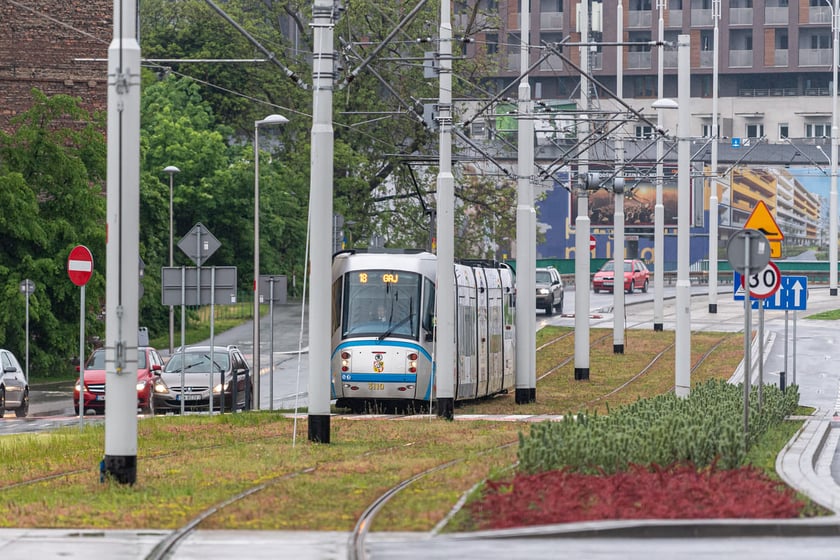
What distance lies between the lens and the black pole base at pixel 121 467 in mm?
15500

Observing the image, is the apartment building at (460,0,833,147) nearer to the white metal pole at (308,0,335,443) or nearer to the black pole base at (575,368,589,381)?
the black pole base at (575,368,589,381)

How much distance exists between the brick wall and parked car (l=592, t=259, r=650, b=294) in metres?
29.5

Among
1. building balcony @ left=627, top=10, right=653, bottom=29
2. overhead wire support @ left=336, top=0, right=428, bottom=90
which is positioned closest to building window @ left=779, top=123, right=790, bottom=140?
building balcony @ left=627, top=10, right=653, bottom=29

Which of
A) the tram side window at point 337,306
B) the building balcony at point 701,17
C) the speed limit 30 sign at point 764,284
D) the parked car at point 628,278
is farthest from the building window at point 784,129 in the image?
the speed limit 30 sign at point 764,284

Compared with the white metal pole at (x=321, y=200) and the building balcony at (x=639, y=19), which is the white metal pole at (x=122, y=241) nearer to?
the white metal pole at (x=321, y=200)

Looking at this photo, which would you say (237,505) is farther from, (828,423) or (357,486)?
(828,423)

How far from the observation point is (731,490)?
14070mm

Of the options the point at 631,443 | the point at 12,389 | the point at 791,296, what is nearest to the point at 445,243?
the point at 791,296

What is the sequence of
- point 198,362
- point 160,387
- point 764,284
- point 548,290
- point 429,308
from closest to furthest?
point 764,284
point 429,308
point 160,387
point 198,362
point 548,290

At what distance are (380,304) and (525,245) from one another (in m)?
3.48

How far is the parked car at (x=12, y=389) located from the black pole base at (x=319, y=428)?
14457 millimetres

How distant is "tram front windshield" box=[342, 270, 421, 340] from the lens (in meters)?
30.6

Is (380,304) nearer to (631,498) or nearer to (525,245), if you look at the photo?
(525,245)

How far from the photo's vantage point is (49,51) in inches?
2243
